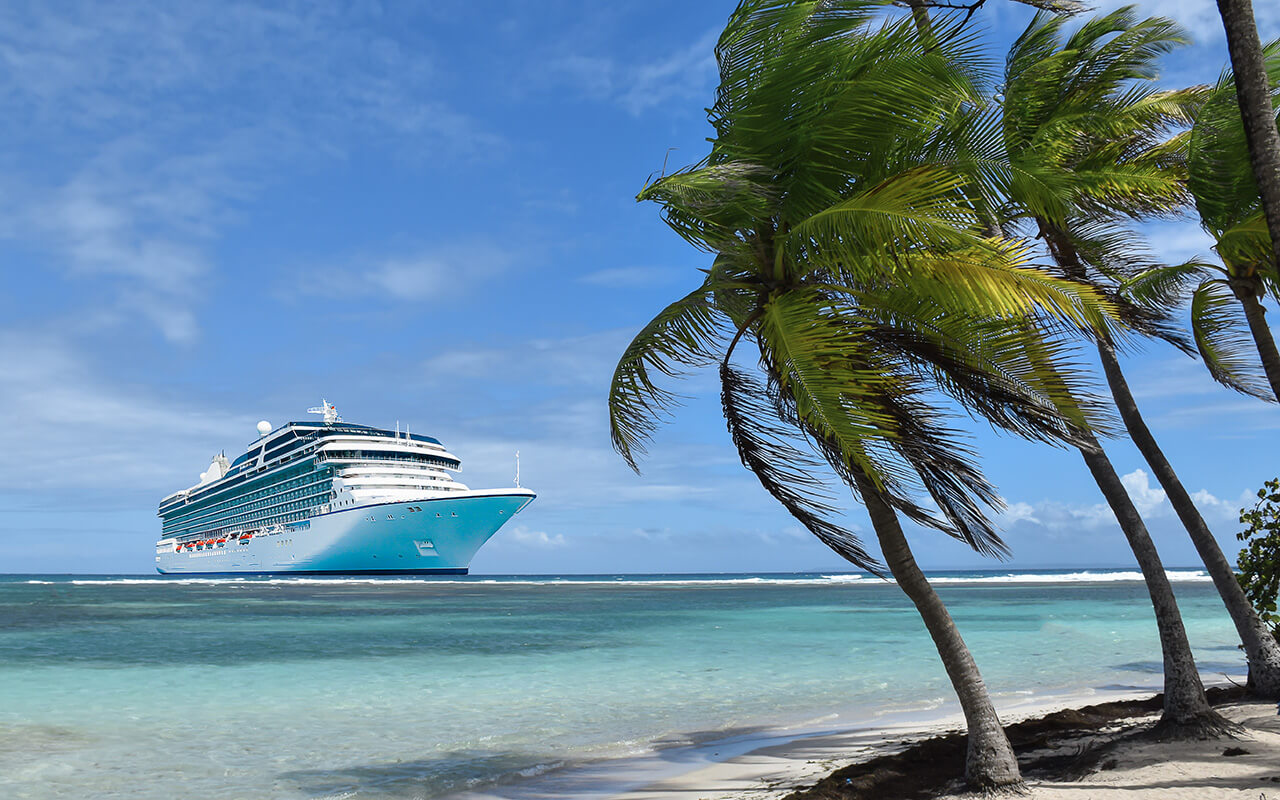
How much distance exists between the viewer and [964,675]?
522 cm

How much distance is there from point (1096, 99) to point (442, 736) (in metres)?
8.82

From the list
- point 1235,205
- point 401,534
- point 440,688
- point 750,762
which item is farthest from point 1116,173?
point 401,534

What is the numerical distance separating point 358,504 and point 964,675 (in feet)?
175

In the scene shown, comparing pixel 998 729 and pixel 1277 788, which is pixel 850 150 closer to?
pixel 998 729

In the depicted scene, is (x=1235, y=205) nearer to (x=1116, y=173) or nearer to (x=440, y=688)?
(x=1116, y=173)

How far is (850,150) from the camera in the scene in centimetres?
505

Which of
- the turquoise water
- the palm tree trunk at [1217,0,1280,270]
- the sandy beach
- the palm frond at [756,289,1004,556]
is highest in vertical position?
the palm tree trunk at [1217,0,1280,270]

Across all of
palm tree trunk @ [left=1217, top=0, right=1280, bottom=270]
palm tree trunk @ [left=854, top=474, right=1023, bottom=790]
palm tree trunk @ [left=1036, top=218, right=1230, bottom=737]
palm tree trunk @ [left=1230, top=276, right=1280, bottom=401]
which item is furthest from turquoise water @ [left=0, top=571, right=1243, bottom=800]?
palm tree trunk @ [left=1217, top=0, right=1280, bottom=270]

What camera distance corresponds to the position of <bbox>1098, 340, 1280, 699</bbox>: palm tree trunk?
7.28 meters

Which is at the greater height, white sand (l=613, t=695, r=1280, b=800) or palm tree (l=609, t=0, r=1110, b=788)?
palm tree (l=609, t=0, r=1110, b=788)

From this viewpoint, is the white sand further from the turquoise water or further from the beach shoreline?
the turquoise water

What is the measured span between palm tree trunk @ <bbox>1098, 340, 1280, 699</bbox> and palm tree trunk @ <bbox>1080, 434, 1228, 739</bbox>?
100 centimetres

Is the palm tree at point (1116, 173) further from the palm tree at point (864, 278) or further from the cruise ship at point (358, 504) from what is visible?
the cruise ship at point (358, 504)

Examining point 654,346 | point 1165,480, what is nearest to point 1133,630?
point 1165,480
